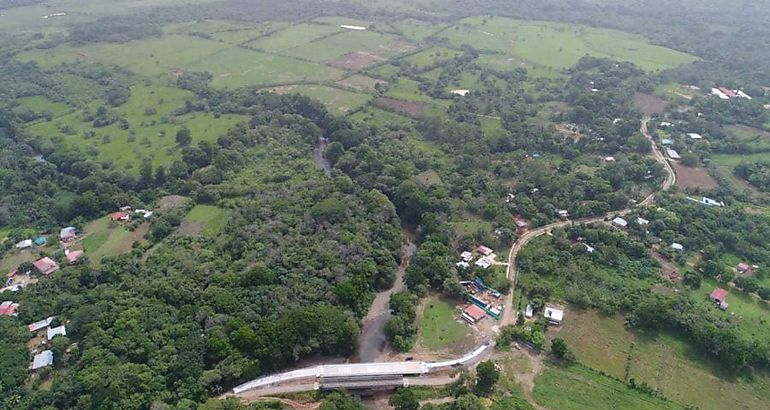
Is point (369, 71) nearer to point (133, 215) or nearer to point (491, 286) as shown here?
point (133, 215)

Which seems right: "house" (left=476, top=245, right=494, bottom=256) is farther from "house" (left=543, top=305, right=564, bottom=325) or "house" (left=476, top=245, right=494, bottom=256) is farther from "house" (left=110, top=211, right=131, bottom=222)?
"house" (left=110, top=211, right=131, bottom=222)

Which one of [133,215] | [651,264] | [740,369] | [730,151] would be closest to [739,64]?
[730,151]

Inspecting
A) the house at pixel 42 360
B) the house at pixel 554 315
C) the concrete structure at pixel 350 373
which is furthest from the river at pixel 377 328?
the house at pixel 42 360

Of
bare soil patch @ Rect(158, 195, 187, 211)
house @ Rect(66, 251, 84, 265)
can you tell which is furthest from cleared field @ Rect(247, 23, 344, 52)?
house @ Rect(66, 251, 84, 265)

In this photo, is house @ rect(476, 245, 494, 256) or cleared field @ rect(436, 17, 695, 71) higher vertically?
cleared field @ rect(436, 17, 695, 71)

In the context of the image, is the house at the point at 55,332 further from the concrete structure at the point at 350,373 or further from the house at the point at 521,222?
the house at the point at 521,222

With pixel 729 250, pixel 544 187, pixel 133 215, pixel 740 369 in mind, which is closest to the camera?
pixel 740 369

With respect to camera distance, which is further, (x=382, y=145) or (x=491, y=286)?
(x=382, y=145)
